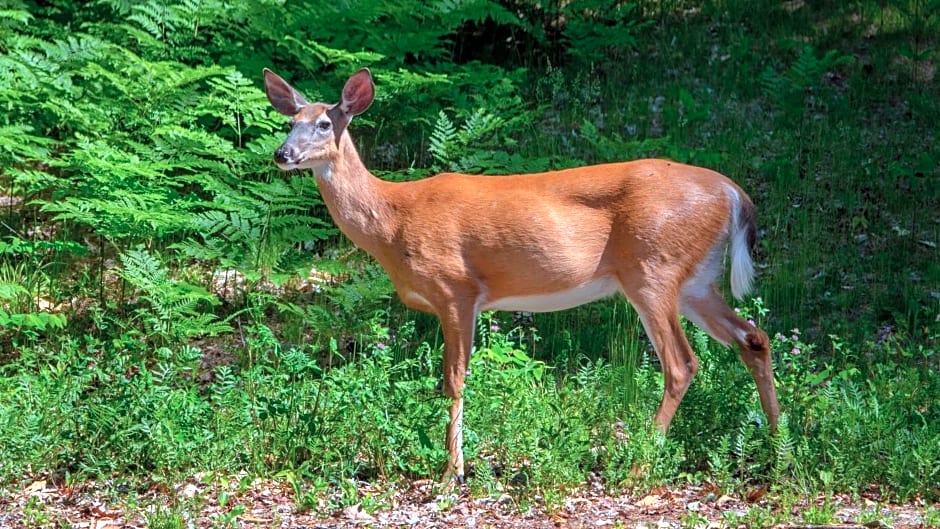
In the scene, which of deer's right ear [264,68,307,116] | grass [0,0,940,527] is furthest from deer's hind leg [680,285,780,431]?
deer's right ear [264,68,307,116]

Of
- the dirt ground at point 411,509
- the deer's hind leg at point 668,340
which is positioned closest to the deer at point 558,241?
the deer's hind leg at point 668,340

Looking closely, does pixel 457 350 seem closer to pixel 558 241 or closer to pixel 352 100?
pixel 558 241

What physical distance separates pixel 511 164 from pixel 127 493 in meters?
3.66

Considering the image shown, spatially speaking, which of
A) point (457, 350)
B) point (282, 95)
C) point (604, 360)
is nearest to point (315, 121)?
point (282, 95)

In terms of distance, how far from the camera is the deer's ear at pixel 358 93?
A: 6.19m

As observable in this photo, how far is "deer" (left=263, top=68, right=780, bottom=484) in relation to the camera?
592 centimetres

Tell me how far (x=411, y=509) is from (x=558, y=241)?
1.50 m

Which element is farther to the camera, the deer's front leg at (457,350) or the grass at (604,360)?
the deer's front leg at (457,350)

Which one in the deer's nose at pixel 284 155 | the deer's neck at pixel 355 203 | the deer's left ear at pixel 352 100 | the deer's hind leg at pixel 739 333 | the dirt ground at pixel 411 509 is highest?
the deer's left ear at pixel 352 100

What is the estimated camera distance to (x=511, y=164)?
8.24 meters

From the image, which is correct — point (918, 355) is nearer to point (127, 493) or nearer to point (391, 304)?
point (391, 304)

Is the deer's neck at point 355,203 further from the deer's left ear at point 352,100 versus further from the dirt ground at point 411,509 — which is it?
the dirt ground at point 411,509

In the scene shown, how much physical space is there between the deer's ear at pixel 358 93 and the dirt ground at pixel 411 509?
1899 mm

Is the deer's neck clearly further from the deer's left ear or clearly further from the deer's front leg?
the deer's front leg
